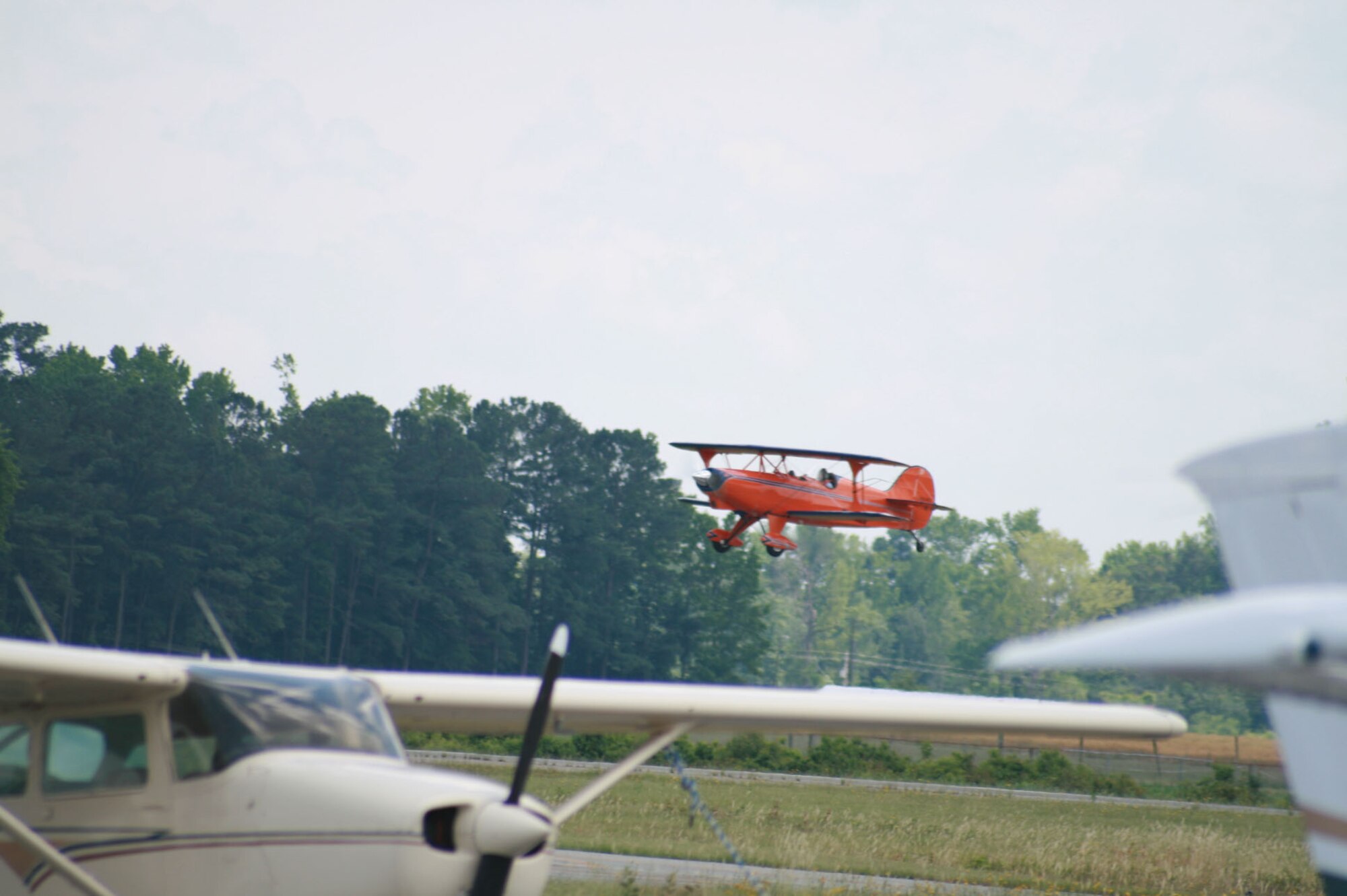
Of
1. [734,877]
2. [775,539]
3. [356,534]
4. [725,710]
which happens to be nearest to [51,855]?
[725,710]

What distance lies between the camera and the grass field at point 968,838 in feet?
54.0

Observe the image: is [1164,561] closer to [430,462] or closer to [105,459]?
[430,462]

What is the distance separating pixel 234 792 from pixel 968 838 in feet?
52.6

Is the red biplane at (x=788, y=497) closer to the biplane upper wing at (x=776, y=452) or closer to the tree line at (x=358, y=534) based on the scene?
the biplane upper wing at (x=776, y=452)

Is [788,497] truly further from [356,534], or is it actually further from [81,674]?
[356,534]

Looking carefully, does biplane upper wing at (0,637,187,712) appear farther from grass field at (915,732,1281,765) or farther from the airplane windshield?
grass field at (915,732,1281,765)

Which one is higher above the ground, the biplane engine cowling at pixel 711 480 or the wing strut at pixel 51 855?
the biplane engine cowling at pixel 711 480

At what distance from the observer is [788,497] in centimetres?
3309

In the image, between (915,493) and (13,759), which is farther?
(915,493)

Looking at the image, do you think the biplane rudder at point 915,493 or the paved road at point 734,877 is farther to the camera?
the biplane rudder at point 915,493

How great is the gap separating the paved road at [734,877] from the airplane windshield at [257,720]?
6908 millimetres

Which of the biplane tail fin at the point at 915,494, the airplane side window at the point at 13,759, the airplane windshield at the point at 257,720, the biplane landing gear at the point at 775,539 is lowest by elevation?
the airplane side window at the point at 13,759

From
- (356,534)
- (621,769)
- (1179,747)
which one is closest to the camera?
(621,769)

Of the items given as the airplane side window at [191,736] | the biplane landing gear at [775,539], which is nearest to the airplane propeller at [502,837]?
the airplane side window at [191,736]
